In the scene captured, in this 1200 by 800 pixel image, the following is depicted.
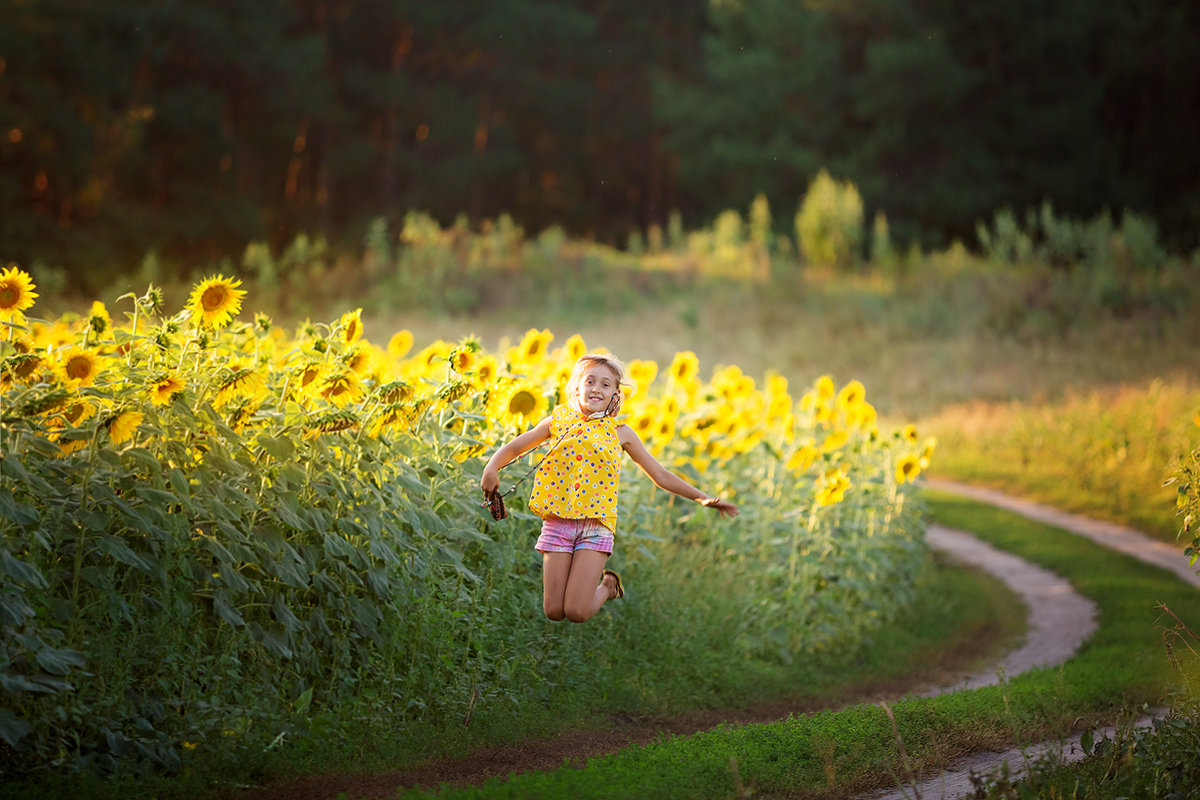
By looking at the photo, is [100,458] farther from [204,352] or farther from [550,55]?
[550,55]

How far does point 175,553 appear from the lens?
15.7 feet

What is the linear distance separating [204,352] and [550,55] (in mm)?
36928

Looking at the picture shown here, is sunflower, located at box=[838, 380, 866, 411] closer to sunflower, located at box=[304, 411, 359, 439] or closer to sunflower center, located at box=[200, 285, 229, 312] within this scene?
sunflower, located at box=[304, 411, 359, 439]

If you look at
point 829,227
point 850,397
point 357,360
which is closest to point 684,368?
point 850,397

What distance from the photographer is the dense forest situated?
31.3 meters

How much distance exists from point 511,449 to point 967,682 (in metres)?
3.60

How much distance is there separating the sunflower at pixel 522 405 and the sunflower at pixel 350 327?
0.77 m

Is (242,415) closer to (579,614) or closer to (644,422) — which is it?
(579,614)

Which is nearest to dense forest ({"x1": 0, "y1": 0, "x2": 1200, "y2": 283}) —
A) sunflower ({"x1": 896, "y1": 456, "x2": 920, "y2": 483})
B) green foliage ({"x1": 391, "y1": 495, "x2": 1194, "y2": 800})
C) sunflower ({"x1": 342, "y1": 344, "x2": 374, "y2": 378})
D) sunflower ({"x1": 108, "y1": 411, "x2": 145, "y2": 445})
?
sunflower ({"x1": 896, "y1": 456, "x2": 920, "y2": 483})

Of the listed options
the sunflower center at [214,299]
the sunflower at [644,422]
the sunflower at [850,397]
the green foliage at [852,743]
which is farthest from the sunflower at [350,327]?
the sunflower at [850,397]

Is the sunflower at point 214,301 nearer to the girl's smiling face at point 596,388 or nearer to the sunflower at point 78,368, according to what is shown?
the sunflower at point 78,368

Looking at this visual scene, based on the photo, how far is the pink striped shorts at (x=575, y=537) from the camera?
5.33m

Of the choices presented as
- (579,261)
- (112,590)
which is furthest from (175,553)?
(579,261)

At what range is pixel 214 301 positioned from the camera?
4793mm
